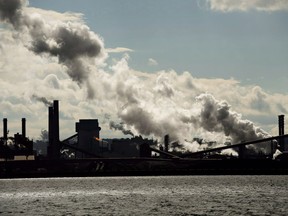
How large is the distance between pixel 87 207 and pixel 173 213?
15.9 meters

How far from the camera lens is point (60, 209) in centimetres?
7656

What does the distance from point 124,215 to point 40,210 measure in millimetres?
13860

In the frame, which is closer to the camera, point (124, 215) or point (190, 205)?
point (124, 215)

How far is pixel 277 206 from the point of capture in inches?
3004

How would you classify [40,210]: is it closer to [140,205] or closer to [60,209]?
[60,209]

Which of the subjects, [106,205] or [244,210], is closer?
[244,210]

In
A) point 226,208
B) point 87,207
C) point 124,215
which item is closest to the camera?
point 124,215

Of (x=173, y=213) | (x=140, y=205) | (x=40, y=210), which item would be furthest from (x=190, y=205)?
(x=40, y=210)

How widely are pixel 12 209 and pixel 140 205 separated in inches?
641

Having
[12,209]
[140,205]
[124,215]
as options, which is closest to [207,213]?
[124,215]

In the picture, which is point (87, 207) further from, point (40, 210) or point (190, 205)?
point (190, 205)

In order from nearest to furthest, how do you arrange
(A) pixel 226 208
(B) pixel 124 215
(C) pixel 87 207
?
(B) pixel 124 215
(A) pixel 226 208
(C) pixel 87 207

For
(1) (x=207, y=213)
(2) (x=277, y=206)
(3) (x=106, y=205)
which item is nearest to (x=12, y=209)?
(3) (x=106, y=205)

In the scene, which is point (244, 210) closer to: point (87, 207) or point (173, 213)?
point (173, 213)
